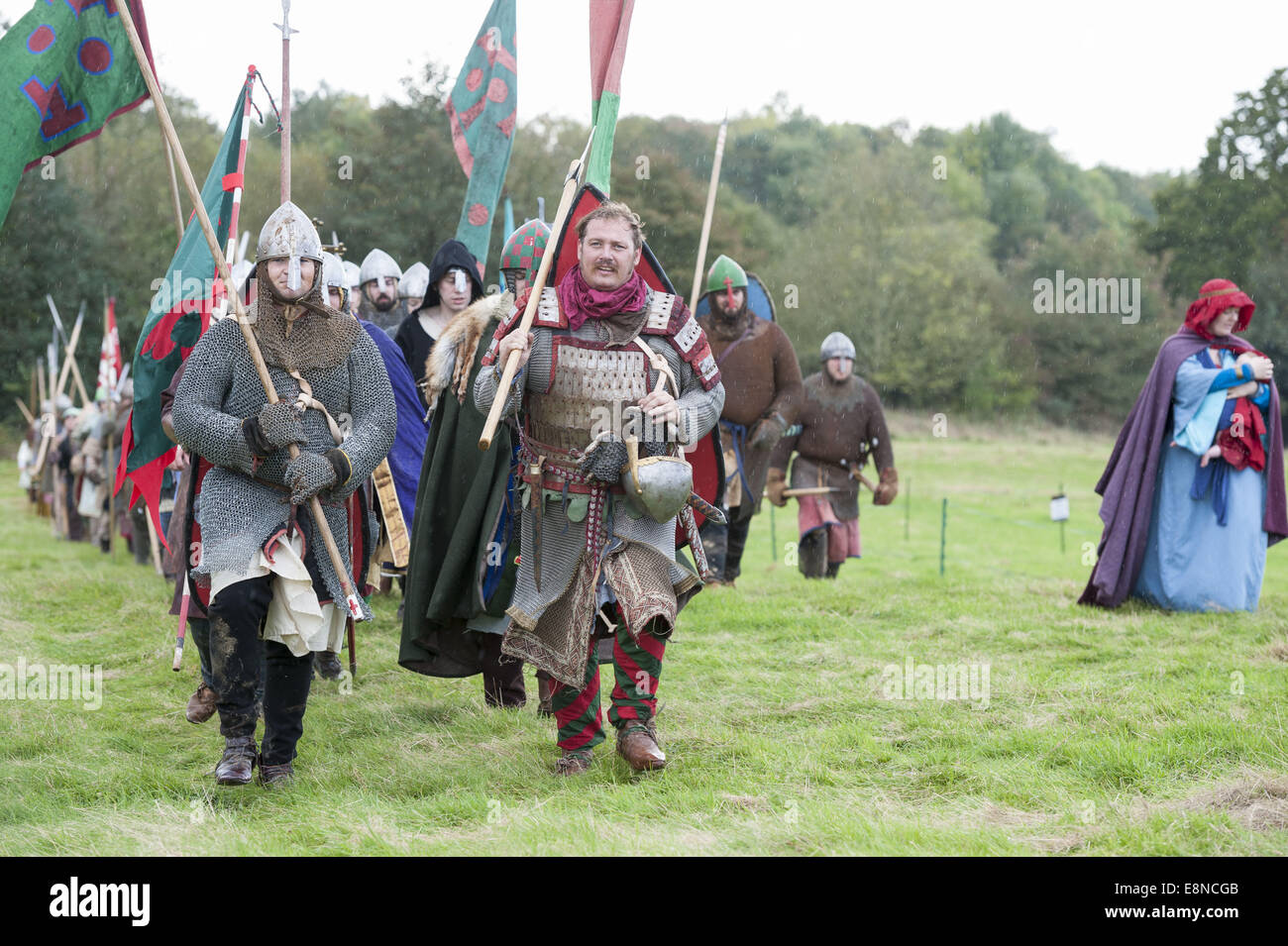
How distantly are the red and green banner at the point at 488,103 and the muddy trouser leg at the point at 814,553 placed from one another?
3.73 meters

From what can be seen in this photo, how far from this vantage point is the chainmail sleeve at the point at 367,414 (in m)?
4.32

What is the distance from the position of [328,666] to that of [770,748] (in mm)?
2277

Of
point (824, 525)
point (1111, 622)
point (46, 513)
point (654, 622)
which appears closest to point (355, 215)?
point (46, 513)

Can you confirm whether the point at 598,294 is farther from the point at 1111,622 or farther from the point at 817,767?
the point at 1111,622

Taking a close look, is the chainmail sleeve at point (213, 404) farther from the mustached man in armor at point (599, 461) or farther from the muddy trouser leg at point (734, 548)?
the muddy trouser leg at point (734, 548)

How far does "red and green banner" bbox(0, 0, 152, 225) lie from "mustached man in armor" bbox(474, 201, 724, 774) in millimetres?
1609

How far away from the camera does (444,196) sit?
27531 millimetres

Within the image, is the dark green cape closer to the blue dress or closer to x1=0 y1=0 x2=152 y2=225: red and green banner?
x1=0 y1=0 x2=152 y2=225: red and green banner

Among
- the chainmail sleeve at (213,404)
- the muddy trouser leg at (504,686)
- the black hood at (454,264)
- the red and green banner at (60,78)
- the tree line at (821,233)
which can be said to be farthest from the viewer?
the tree line at (821,233)

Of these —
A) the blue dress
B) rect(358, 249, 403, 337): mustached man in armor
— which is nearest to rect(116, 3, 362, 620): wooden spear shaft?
rect(358, 249, 403, 337): mustached man in armor

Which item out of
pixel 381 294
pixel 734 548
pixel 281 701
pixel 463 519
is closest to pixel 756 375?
pixel 734 548

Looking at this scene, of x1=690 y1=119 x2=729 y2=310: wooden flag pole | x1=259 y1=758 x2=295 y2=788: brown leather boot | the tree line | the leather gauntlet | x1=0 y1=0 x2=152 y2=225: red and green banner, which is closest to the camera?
x1=259 y1=758 x2=295 y2=788: brown leather boot

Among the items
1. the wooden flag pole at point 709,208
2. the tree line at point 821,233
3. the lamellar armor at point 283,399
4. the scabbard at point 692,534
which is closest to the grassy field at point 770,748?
the scabbard at point 692,534

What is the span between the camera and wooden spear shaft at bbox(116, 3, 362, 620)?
4.18 metres
